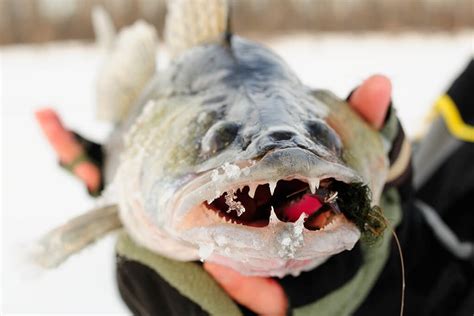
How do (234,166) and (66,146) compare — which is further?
(66,146)

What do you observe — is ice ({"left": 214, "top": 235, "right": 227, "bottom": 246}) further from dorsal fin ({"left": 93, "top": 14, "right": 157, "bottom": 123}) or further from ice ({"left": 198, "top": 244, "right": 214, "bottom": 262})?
dorsal fin ({"left": 93, "top": 14, "right": 157, "bottom": 123})

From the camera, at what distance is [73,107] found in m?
3.00

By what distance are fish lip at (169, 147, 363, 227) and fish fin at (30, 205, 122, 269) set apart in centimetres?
32

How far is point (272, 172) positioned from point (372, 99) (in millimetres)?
379

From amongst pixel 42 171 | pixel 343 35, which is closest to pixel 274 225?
pixel 42 171

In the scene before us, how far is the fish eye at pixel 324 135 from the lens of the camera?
77cm

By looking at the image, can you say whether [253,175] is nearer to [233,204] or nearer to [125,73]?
[233,204]

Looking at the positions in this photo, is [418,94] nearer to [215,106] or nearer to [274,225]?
[215,106]

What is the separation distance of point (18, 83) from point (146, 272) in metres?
2.48

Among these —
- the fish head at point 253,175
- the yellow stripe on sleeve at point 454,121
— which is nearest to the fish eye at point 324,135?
the fish head at point 253,175

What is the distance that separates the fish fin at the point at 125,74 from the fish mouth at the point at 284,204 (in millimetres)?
571

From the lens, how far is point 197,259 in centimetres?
95

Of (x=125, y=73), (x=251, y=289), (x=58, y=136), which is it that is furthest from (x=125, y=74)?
(x=251, y=289)

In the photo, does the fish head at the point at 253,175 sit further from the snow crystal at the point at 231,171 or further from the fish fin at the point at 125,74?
the fish fin at the point at 125,74
